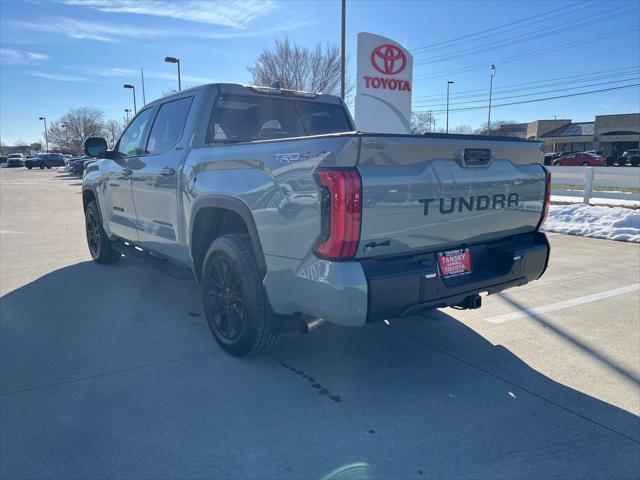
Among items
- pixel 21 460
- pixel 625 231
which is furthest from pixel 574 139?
pixel 21 460

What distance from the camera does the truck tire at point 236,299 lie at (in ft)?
11.1

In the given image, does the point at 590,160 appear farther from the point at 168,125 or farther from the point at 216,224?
the point at 216,224

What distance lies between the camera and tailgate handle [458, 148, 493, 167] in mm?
3131

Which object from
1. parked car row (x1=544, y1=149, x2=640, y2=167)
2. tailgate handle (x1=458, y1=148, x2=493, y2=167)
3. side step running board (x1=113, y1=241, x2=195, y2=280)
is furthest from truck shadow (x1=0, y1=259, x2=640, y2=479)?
parked car row (x1=544, y1=149, x2=640, y2=167)

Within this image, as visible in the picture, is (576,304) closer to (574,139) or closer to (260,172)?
(260,172)

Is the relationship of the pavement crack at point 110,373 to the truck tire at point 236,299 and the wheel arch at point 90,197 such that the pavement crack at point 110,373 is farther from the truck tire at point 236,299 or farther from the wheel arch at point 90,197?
the wheel arch at point 90,197

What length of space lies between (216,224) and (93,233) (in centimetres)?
378

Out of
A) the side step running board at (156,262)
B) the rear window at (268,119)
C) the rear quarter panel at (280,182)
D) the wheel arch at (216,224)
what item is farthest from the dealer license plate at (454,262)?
the side step running board at (156,262)

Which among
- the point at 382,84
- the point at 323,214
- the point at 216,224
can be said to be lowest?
the point at 216,224

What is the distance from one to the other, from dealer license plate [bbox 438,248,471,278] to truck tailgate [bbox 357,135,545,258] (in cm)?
5

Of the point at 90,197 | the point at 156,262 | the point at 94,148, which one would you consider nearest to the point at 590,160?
the point at 90,197

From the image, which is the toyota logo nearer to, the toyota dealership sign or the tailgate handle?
the toyota dealership sign

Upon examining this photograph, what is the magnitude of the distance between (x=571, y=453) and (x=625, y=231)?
799 cm

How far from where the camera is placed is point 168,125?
15.7ft
